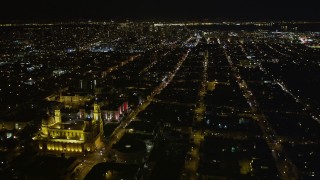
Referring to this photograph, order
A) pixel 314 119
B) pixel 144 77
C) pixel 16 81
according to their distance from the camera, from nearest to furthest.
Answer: pixel 314 119 < pixel 16 81 < pixel 144 77

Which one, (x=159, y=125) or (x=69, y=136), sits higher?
(x=69, y=136)

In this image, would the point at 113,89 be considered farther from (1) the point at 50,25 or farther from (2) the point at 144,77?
(1) the point at 50,25

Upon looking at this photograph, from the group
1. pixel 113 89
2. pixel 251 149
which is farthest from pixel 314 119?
pixel 113 89

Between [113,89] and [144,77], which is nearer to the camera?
[113,89]

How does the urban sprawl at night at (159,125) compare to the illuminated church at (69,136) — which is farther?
the illuminated church at (69,136)

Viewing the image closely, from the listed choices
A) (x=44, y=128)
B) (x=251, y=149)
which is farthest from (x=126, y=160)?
(x=251, y=149)

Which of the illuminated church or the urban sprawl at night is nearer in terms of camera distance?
the urban sprawl at night

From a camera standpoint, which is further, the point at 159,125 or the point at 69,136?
the point at 159,125

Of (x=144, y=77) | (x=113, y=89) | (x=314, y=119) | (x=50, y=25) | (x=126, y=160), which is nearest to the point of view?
(x=126, y=160)

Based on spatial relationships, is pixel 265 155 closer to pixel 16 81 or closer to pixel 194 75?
pixel 194 75
